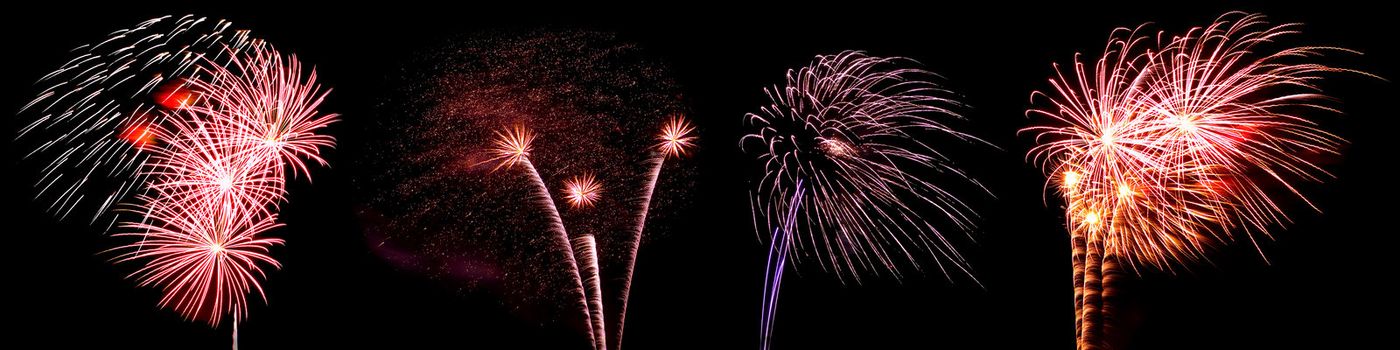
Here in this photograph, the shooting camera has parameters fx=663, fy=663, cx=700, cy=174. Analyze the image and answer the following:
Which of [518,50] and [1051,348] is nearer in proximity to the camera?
[518,50]

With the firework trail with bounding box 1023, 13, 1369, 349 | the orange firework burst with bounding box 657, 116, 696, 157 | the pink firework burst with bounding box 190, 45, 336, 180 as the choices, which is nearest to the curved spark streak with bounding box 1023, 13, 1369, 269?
the firework trail with bounding box 1023, 13, 1369, 349

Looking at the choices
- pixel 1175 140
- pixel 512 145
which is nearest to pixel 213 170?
pixel 512 145

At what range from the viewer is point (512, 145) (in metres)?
10.8

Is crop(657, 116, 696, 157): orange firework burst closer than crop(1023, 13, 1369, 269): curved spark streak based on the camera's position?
No

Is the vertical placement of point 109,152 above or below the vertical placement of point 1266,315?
below

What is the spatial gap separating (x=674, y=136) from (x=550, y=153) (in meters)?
2.00

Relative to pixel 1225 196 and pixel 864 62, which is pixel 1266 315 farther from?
pixel 864 62

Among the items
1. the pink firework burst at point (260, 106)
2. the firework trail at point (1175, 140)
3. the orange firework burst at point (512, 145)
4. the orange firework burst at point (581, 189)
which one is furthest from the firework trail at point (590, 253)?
the firework trail at point (1175, 140)

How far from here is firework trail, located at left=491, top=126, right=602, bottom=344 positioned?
10.5 metres

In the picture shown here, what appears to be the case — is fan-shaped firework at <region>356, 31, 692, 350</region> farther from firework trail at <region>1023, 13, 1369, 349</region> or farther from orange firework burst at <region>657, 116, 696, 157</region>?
firework trail at <region>1023, 13, 1369, 349</region>

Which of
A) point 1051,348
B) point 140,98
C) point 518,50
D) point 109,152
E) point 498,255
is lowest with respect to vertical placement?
point 109,152

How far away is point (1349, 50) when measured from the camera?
6.76 meters

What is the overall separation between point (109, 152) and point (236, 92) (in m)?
1.80

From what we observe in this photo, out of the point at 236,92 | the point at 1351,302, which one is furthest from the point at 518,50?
the point at 1351,302
